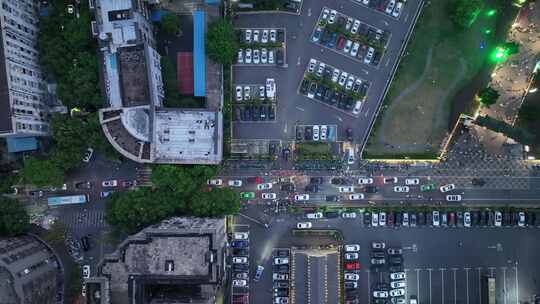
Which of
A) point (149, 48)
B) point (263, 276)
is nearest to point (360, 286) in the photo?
point (263, 276)

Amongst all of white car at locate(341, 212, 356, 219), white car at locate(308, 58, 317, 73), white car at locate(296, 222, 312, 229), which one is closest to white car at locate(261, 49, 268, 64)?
white car at locate(308, 58, 317, 73)

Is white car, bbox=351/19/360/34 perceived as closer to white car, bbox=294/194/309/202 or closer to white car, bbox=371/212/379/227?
white car, bbox=294/194/309/202

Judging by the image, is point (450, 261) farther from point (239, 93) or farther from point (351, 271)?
point (239, 93)

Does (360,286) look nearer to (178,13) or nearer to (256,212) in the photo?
(256,212)

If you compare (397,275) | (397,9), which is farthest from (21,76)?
(397,275)

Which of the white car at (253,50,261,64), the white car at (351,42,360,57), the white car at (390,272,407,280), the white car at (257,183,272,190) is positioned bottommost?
the white car at (390,272,407,280)

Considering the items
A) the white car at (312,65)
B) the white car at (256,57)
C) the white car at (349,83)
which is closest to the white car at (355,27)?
the white car at (349,83)
